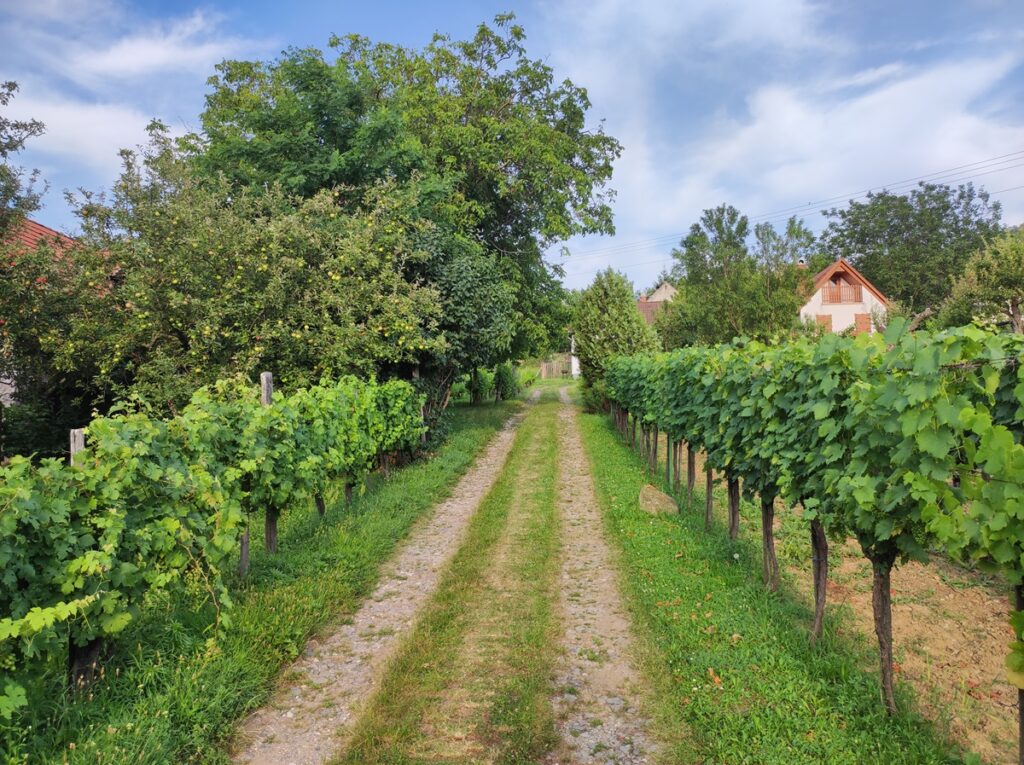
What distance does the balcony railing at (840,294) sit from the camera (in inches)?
1652

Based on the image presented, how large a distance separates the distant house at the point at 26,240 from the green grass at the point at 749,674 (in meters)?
11.5

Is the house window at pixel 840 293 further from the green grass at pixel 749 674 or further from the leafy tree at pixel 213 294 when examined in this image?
the green grass at pixel 749 674

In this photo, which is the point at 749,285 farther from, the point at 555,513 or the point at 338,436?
the point at 338,436

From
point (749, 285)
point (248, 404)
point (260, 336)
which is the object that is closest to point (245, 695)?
point (248, 404)

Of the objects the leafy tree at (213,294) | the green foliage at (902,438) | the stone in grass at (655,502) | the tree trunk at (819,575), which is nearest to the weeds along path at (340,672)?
the stone in grass at (655,502)

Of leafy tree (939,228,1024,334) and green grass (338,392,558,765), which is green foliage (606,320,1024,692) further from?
leafy tree (939,228,1024,334)

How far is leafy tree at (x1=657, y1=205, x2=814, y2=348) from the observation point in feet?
92.1

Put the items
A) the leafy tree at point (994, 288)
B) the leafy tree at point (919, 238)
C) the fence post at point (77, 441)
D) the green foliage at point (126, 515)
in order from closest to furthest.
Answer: the green foliage at point (126, 515) → the fence post at point (77, 441) → the leafy tree at point (994, 288) → the leafy tree at point (919, 238)

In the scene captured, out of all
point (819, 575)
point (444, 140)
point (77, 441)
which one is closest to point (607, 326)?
point (444, 140)

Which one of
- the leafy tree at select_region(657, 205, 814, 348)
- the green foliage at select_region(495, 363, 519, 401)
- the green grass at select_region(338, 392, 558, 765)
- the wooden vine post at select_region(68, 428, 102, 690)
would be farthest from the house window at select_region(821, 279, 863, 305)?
the wooden vine post at select_region(68, 428, 102, 690)

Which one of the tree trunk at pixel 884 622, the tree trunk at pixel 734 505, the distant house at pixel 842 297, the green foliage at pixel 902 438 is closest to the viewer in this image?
the green foliage at pixel 902 438

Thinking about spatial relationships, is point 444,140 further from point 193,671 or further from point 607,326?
point 193,671

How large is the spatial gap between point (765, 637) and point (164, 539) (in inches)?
185

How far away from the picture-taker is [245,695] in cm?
419
